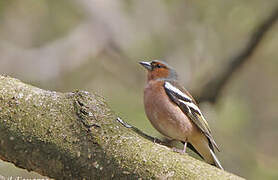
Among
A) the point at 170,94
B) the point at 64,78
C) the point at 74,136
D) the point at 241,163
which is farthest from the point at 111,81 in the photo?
the point at 74,136

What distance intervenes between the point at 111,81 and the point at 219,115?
3137 mm

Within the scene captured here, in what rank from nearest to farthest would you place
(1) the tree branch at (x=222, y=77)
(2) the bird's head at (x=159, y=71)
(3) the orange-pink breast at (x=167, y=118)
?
(3) the orange-pink breast at (x=167, y=118)
(2) the bird's head at (x=159, y=71)
(1) the tree branch at (x=222, y=77)

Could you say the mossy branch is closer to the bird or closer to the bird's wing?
the bird

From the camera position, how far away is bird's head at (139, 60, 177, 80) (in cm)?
556

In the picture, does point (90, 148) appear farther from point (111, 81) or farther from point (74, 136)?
point (111, 81)

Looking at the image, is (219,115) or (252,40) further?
(219,115)

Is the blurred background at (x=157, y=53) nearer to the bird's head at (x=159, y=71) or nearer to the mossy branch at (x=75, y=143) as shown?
the bird's head at (x=159, y=71)

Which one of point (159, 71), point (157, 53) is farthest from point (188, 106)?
point (157, 53)

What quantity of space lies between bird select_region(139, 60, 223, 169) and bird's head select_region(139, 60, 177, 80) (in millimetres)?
632

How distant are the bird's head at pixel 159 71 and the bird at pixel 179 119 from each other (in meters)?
0.63

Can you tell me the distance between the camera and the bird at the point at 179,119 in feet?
14.9

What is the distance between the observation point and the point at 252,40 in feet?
21.4

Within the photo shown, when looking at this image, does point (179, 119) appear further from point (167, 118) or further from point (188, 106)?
point (188, 106)

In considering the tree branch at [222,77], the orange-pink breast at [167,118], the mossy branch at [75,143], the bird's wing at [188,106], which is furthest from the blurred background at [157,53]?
the mossy branch at [75,143]
